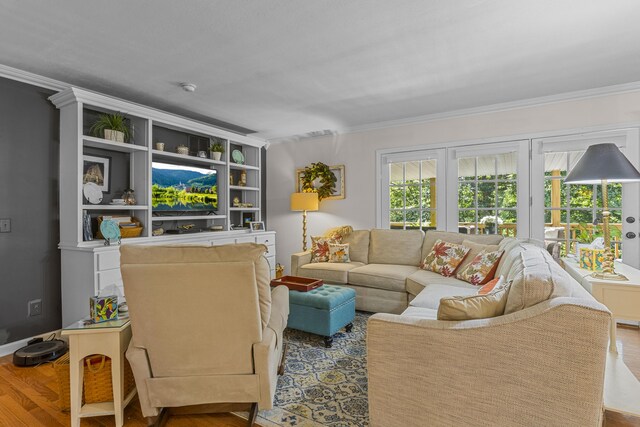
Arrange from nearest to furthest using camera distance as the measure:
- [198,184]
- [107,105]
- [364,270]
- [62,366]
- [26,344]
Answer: [62,366] < [26,344] < [107,105] < [364,270] < [198,184]

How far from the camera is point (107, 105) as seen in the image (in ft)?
10.5

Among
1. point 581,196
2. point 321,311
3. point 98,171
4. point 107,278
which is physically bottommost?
point 321,311

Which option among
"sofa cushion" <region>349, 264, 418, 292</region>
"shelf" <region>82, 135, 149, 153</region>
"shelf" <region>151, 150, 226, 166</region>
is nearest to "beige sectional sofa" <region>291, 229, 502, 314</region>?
"sofa cushion" <region>349, 264, 418, 292</region>

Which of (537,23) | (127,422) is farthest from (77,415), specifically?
(537,23)

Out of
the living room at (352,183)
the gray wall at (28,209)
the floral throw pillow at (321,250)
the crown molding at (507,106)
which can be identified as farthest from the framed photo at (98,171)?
the crown molding at (507,106)

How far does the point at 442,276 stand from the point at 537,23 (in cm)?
228

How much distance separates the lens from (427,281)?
326cm

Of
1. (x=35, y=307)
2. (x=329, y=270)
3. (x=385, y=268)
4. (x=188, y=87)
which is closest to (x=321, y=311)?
(x=329, y=270)

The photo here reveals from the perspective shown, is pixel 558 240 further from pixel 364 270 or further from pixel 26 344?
pixel 26 344

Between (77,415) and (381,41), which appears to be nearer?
(77,415)

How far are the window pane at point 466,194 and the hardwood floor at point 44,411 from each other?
2234 mm

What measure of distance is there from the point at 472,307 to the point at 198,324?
1311 millimetres

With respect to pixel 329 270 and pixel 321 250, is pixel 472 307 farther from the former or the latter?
pixel 321 250

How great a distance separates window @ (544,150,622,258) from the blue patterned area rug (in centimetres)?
264
